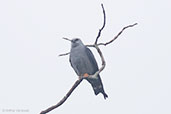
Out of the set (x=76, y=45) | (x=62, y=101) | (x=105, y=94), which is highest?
(x=76, y=45)

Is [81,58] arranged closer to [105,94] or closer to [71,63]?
[71,63]

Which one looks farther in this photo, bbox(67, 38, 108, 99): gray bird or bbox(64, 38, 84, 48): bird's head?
bbox(64, 38, 84, 48): bird's head

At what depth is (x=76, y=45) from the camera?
996 centimetres

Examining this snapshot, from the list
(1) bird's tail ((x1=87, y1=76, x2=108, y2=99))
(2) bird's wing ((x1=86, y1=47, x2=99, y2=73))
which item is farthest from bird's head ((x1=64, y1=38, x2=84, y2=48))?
(1) bird's tail ((x1=87, y1=76, x2=108, y2=99))

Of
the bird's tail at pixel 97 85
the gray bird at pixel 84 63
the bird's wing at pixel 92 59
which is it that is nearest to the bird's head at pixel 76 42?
the gray bird at pixel 84 63

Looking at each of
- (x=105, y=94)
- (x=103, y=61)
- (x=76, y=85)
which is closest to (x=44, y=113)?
(x=76, y=85)

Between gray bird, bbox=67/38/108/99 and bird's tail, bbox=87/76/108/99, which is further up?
gray bird, bbox=67/38/108/99

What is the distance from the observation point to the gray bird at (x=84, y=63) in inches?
383

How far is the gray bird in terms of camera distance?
9727mm

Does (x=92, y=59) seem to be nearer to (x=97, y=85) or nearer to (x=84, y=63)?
(x=84, y=63)

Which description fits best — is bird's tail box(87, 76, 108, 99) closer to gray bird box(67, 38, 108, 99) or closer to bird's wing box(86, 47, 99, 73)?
gray bird box(67, 38, 108, 99)

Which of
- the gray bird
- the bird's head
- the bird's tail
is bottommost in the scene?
the bird's tail

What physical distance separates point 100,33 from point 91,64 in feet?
11.5

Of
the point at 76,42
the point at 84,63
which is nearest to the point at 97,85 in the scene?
the point at 84,63
